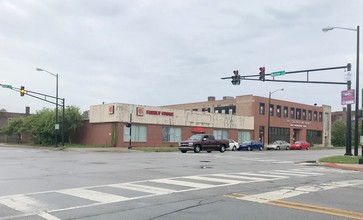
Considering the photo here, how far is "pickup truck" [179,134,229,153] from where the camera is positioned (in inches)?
1486

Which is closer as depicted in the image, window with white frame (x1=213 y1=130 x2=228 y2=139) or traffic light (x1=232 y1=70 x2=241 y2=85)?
traffic light (x1=232 y1=70 x2=241 y2=85)

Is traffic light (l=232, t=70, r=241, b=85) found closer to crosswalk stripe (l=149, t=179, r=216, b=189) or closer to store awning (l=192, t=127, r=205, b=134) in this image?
crosswalk stripe (l=149, t=179, r=216, b=189)

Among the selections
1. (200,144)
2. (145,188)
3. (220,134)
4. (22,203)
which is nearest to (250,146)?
(220,134)

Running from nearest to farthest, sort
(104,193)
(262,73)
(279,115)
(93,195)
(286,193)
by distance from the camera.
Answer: (93,195) → (104,193) → (286,193) → (262,73) → (279,115)

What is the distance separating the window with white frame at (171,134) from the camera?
54.4 metres

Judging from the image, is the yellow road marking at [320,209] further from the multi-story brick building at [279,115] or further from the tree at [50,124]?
the multi-story brick building at [279,115]

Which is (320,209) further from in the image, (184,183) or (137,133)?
(137,133)

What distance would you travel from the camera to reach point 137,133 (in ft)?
167

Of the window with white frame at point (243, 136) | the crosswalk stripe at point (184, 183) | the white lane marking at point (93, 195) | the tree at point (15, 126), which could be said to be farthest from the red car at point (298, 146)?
the white lane marking at point (93, 195)

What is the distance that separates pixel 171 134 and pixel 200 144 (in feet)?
57.3

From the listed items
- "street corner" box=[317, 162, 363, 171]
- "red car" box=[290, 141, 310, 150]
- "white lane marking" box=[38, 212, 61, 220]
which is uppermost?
"white lane marking" box=[38, 212, 61, 220]

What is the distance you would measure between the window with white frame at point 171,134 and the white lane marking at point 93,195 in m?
43.1

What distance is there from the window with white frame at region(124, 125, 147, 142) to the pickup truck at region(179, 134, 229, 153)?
13.1 meters

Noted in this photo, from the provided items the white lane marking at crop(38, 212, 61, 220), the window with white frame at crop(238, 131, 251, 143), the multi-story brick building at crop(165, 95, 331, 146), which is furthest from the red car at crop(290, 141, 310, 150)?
the white lane marking at crop(38, 212, 61, 220)
